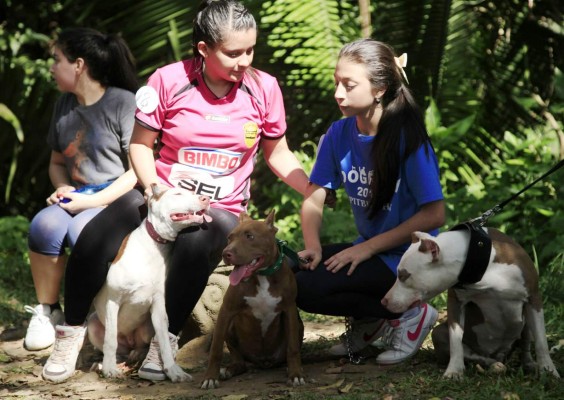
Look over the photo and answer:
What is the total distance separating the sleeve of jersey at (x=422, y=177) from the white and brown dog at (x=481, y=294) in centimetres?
37

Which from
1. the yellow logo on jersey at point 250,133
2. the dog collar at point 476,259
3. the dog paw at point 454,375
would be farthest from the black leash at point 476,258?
the yellow logo on jersey at point 250,133

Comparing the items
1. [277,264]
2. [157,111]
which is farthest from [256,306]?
[157,111]

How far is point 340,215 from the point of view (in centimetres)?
684

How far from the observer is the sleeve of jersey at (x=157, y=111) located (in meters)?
4.55

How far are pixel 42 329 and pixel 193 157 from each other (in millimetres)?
1430

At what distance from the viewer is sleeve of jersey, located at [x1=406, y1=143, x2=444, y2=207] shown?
416 cm

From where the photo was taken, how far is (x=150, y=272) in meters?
4.30

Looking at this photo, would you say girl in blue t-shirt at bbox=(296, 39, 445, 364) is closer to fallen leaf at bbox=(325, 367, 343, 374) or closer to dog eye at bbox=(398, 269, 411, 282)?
fallen leaf at bbox=(325, 367, 343, 374)

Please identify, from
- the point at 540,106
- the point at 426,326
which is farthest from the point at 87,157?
the point at 540,106

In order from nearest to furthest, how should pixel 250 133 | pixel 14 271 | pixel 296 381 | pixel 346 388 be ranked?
pixel 346 388
pixel 296 381
pixel 250 133
pixel 14 271

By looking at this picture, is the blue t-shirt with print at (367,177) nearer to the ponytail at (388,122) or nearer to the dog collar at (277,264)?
the ponytail at (388,122)

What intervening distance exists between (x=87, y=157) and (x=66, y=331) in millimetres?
1144

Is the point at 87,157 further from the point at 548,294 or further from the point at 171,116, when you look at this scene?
the point at 548,294

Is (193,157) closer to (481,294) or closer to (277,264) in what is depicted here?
(277,264)
